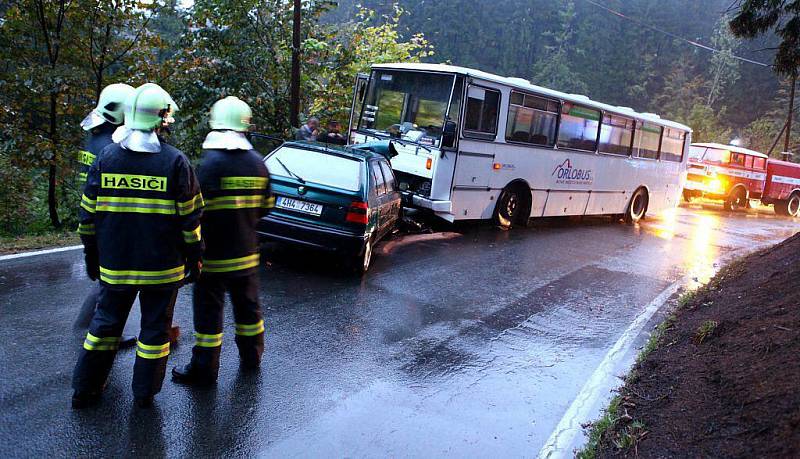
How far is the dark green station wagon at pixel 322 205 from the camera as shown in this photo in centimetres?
787

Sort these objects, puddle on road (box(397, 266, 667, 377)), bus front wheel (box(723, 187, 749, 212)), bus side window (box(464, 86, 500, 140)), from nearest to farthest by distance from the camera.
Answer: puddle on road (box(397, 266, 667, 377)), bus side window (box(464, 86, 500, 140)), bus front wheel (box(723, 187, 749, 212))

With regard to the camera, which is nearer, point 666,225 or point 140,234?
point 140,234

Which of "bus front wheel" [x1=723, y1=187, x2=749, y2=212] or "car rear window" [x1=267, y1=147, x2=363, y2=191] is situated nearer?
"car rear window" [x1=267, y1=147, x2=363, y2=191]

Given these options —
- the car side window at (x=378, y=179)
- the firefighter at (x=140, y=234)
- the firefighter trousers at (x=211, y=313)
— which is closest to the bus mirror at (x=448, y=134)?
the car side window at (x=378, y=179)

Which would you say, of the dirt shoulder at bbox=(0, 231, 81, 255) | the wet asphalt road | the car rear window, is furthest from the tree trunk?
the car rear window

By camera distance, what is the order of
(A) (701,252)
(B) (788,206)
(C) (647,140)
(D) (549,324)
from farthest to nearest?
(B) (788,206) → (C) (647,140) → (A) (701,252) → (D) (549,324)

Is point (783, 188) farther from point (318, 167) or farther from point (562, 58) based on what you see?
point (562, 58)

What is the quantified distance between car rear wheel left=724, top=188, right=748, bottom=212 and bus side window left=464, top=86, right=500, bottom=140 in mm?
16966

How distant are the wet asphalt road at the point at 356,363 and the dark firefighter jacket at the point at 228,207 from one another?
0.87 metres

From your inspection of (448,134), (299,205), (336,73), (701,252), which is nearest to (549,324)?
(299,205)

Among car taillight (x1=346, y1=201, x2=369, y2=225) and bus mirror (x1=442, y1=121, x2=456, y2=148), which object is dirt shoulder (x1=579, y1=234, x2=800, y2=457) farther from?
bus mirror (x1=442, y1=121, x2=456, y2=148)

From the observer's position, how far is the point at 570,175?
15.4 m

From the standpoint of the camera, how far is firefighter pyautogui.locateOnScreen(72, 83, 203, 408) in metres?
3.83

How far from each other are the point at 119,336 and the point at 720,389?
395 centimetres
